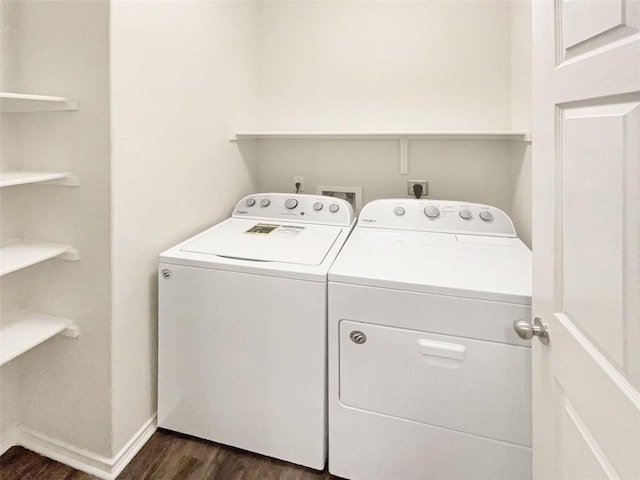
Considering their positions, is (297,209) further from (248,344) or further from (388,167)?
(248,344)

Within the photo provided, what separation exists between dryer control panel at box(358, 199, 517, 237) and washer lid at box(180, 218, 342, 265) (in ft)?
0.78

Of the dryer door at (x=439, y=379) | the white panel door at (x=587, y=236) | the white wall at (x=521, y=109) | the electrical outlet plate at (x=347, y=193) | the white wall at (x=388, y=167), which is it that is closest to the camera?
the white panel door at (x=587, y=236)

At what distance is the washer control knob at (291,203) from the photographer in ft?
6.96

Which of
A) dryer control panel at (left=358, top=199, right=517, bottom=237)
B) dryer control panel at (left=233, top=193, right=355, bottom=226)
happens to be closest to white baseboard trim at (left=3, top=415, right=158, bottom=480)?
dryer control panel at (left=233, top=193, right=355, bottom=226)

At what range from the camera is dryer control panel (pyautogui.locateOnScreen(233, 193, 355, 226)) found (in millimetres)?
2031

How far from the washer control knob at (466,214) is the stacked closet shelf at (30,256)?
1.64 m

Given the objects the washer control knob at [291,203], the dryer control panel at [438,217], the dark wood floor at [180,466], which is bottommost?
the dark wood floor at [180,466]

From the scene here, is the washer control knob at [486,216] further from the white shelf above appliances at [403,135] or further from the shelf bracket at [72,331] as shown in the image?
the shelf bracket at [72,331]

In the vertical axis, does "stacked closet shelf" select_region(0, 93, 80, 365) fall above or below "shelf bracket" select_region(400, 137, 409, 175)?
below

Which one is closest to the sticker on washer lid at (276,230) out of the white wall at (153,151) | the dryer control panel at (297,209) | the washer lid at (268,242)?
the washer lid at (268,242)

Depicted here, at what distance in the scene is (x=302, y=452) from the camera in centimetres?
149

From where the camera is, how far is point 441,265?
56.1 inches

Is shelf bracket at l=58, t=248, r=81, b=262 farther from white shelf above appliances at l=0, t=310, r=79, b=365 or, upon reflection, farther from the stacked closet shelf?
white shelf above appliances at l=0, t=310, r=79, b=365

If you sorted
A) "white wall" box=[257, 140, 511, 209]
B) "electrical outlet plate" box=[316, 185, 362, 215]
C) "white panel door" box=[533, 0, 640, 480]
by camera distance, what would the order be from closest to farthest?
"white panel door" box=[533, 0, 640, 480], "white wall" box=[257, 140, 511, 209], "electrical outlet plate" box=[316, 185, 362, 215]
